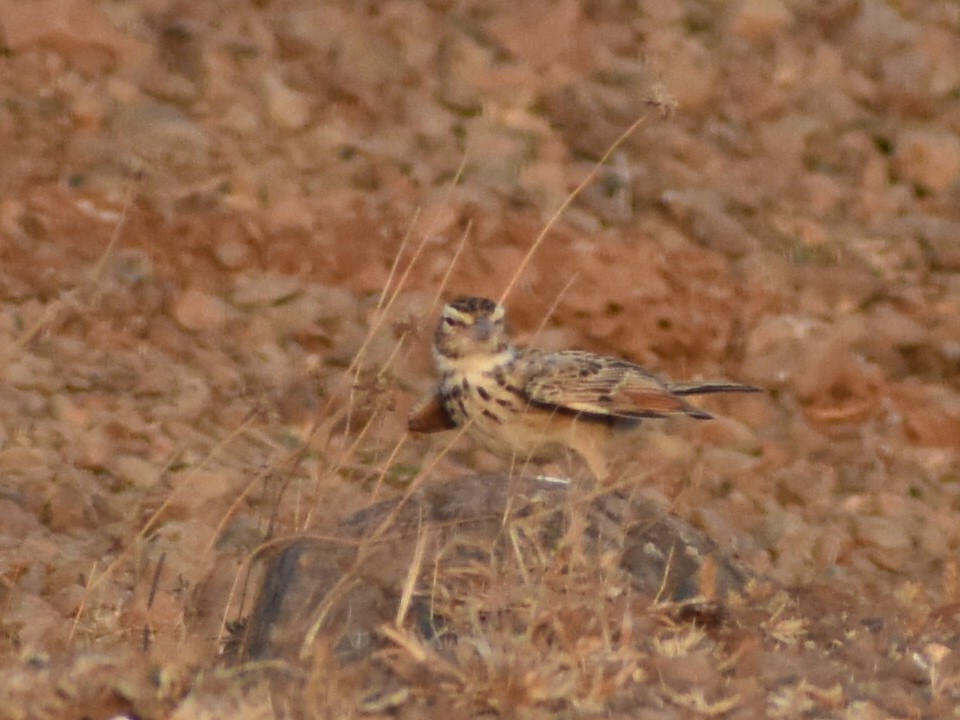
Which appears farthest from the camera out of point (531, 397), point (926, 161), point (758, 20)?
point (758, 20)

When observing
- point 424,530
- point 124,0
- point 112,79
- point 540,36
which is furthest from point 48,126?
point 424,530

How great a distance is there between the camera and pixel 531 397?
6883 mm

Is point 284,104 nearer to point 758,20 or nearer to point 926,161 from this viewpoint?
point 758,20

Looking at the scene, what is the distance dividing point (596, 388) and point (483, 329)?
21.5 inches

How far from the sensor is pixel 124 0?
10648 mm

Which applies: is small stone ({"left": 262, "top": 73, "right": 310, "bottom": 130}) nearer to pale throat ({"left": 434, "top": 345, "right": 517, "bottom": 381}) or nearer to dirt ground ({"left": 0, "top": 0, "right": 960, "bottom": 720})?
dirt ground ({"left": 0, "top": 0, "right": 960, "bottom": 720})

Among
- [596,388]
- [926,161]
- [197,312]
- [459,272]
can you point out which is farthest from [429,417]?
[926,161]

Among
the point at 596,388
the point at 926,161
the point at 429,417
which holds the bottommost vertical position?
the point at 926,161

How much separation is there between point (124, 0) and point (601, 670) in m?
7.04

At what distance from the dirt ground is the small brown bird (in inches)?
10.0

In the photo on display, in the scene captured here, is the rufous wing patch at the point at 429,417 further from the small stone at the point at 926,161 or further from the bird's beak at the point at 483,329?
the small stone at the point at 926,161

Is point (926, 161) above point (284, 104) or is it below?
below

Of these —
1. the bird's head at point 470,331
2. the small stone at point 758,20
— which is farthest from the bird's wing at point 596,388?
the small stone at point 758,20

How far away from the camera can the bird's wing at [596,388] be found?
686cm
